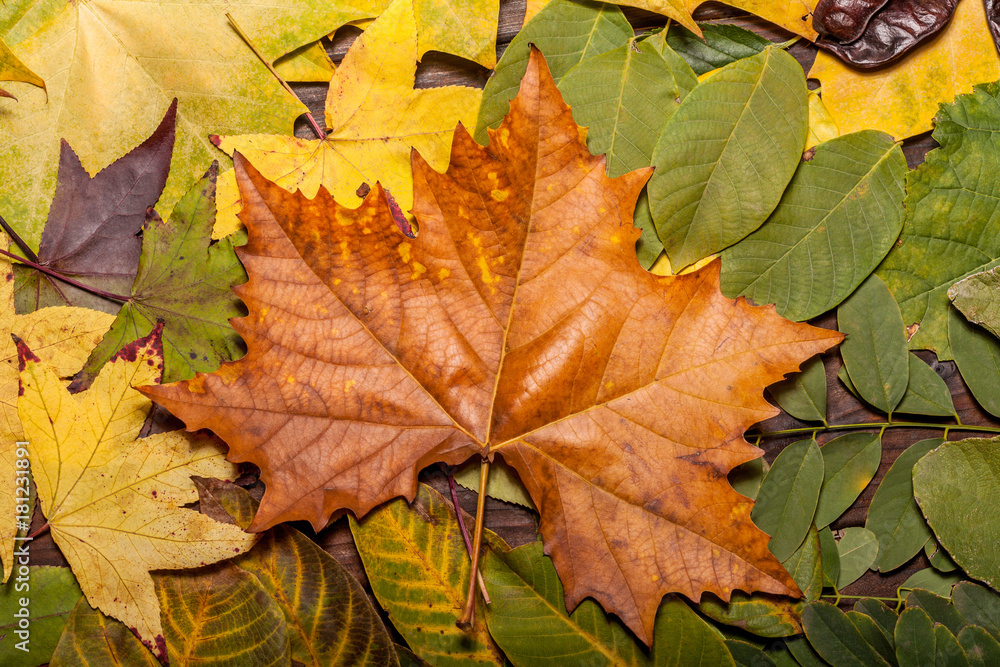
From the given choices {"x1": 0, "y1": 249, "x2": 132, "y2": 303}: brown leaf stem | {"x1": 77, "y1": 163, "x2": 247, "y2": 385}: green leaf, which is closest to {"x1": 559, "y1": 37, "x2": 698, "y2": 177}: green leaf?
{"x1": 77, "y1": 163, "x2": 247, "y2": 385}: green leaf

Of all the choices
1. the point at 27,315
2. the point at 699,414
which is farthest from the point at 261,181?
the point at 699,414

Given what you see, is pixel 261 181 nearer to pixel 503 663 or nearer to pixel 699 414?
pixel 699 414

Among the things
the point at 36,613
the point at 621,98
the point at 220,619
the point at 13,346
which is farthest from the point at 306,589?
the point at 621,98

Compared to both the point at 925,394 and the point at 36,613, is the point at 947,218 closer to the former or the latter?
the point at 925,394

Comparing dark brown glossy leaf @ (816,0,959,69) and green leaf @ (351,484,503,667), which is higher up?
dark brown glossy leaf @ (816,0,959,69)

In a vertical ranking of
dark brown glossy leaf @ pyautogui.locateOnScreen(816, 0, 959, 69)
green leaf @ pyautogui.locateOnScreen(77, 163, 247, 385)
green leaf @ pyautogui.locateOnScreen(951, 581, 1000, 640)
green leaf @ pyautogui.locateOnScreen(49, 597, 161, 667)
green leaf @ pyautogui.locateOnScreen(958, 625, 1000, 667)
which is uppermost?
dark brown glossy leaf @ pyautogui.locateOnScreen(816, 0, 959, 69)

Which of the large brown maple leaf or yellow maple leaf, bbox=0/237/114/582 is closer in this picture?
the large brown maple leaf

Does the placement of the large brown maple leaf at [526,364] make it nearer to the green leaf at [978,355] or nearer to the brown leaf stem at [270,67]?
the brown leaf stem at [270,67]

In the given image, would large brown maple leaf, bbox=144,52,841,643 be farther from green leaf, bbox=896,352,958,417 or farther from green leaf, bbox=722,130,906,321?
green leaf, bbox=896,352,958,417
